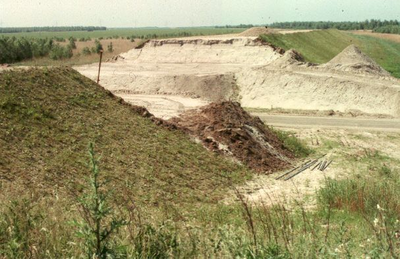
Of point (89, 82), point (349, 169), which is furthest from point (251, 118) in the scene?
point (89, 82)

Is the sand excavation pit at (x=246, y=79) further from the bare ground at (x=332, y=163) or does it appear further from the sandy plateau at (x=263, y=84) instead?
→ the bare ground at (x=332, y=163)

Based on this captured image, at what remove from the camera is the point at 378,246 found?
4.83 m

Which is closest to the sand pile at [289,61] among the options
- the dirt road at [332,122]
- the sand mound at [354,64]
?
the sand mound at [354,64]

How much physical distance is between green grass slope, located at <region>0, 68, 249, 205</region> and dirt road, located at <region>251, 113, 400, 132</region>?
9.77 m

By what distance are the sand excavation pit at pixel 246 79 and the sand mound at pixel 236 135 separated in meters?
2.54

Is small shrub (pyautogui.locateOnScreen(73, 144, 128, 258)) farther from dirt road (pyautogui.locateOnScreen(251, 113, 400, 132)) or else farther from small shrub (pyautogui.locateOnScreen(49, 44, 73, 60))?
small shrub (pyautogui.locateOnScreen(49, 44, 73, 60))

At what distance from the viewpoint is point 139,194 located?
11141 mm

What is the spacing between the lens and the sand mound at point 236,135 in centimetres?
1588

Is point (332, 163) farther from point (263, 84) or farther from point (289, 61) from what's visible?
point (289, 61)

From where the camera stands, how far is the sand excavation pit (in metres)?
29.2

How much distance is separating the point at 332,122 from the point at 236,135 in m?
9.49

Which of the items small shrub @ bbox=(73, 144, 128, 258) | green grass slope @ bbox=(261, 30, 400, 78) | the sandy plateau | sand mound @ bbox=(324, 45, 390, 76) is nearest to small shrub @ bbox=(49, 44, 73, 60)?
the sandy plateau

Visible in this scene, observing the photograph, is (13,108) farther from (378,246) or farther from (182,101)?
(182,101)

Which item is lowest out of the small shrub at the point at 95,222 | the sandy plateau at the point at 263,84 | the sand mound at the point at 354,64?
the sandy plateau at the point at 263,84
